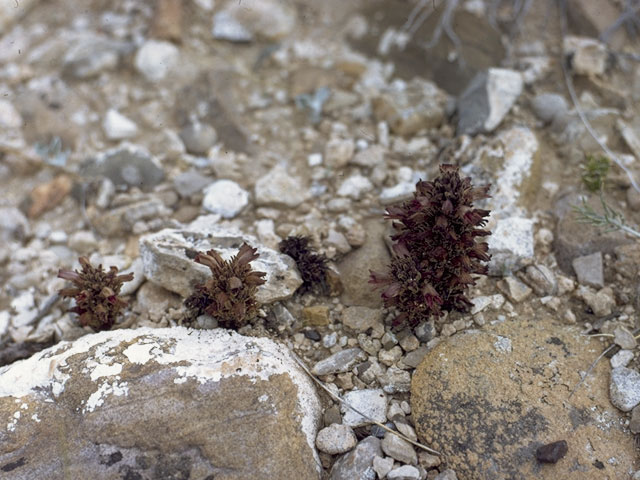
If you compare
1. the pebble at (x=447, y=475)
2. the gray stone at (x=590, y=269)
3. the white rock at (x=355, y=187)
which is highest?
the white rock at (x=355, y=187)

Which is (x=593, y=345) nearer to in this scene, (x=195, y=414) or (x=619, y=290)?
(x=619, y=290)

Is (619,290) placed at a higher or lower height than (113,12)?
lower

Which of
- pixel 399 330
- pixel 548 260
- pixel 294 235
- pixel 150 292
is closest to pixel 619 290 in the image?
pixel 548 260

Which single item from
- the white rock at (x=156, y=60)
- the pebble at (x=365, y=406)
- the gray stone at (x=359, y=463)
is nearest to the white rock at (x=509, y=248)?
the pebble at (x=365, y=406)

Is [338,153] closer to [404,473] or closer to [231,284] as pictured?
[231,284]

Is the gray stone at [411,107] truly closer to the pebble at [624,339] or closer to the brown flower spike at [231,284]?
the brown flower spike at [231,284]

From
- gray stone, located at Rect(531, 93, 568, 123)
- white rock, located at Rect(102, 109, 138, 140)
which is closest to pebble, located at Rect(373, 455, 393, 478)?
gray stone, located at Rect(531, 93, 568, 123)
